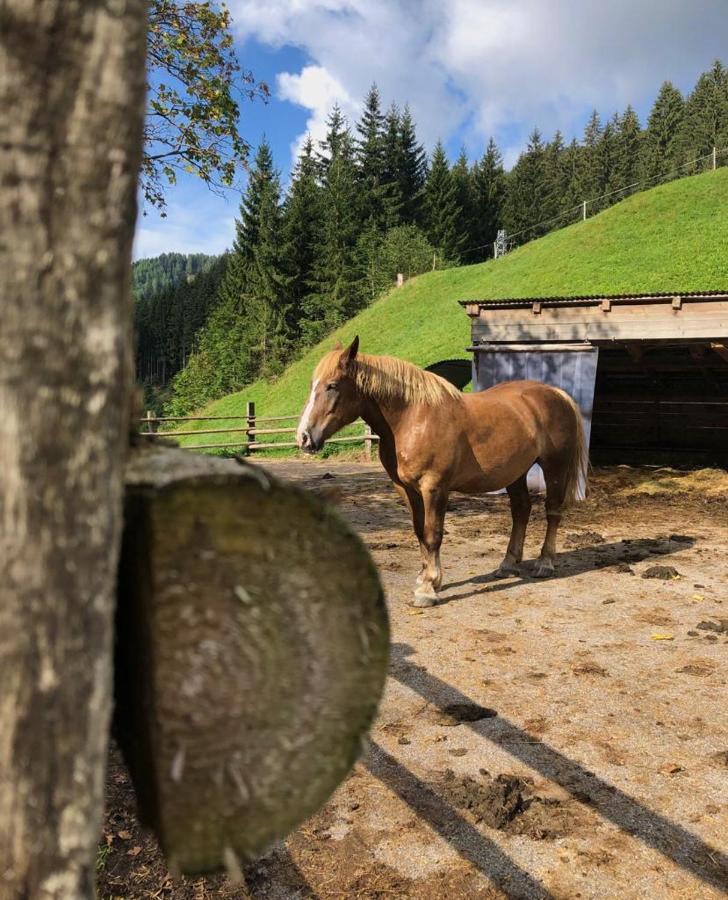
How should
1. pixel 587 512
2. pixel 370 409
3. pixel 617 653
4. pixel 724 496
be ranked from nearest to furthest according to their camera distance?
pixel 617 653, pixel 370 409, pixel 587 512, pixel 724 496

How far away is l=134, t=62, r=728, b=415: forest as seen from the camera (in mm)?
41062

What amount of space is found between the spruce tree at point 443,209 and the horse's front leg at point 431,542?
46519 millimetres

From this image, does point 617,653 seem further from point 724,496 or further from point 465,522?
point 724,496

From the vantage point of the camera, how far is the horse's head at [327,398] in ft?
15.7

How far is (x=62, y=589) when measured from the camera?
63 centimetres

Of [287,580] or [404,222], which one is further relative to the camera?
[404,222]

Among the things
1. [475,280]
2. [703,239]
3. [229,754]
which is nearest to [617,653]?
[229,754]

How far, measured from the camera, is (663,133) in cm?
6669

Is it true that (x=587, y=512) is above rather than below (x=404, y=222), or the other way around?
below

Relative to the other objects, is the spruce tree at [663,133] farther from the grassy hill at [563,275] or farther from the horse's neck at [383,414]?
the horse's neck at [383,414]

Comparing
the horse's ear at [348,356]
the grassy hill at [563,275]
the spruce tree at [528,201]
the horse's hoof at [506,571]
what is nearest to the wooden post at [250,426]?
the grassy hill at [563,275]

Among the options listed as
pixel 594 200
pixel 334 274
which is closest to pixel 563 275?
pixel 334 274

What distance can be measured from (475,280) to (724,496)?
A: 25693 mm

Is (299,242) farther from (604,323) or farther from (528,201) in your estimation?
(604,323)
